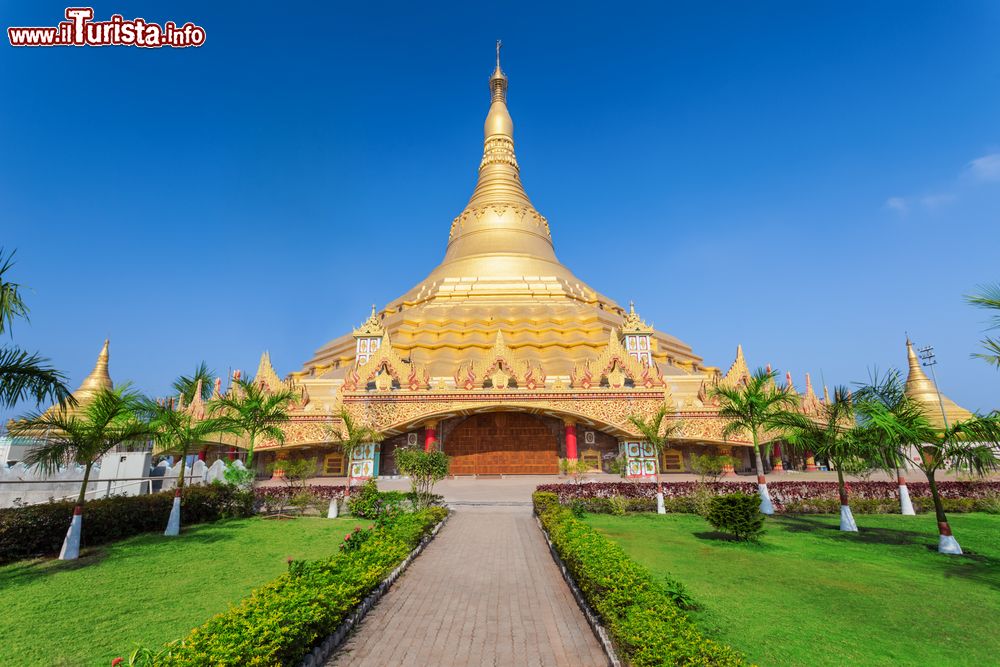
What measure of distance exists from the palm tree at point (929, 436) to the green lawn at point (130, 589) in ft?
42.8

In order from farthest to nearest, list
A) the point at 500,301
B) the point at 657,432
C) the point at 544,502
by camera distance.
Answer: the point at 500,301 < the point at 657,432 < the point at 544,502

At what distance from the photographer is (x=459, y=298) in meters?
36.3

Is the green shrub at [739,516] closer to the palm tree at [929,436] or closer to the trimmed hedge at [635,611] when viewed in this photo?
the palm tree at [929,436]

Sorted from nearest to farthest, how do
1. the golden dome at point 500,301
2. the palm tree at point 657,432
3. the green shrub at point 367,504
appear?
the green shrub at point 367,504
the palm tree at point 657,432
the golden dome at point 500,301

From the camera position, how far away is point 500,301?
1417 inches

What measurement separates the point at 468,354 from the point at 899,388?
21.2m

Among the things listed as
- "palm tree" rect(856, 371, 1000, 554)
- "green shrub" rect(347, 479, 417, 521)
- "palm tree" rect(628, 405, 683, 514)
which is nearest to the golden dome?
"palm tree" rect(628, 405, 683, 514)

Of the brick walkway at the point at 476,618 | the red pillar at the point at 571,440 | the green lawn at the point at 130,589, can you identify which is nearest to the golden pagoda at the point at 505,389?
the red pillar at the point at 571,440

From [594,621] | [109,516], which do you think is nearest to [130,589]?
[109,516]

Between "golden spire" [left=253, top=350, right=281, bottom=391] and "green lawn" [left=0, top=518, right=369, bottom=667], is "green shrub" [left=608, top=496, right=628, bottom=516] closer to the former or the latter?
"green lawn" [left=0, top=518, right=369, bottom=667]

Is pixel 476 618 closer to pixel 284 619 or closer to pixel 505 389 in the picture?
pixel 284 619

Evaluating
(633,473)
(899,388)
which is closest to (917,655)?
(899,388)

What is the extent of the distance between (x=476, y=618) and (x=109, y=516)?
34.0ft

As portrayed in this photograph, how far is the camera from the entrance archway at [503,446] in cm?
2664
